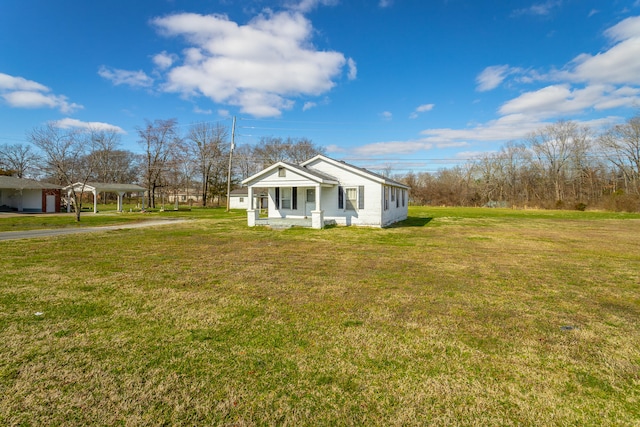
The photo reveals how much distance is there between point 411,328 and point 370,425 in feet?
5.96

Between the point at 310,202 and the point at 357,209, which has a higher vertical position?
the point at 310,202

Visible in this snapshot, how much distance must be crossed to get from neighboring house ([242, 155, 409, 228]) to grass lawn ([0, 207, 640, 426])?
31.0 ft

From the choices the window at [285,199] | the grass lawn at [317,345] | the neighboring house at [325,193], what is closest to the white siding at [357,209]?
the neighboring house at [325,193]

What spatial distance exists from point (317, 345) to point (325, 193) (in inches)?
565

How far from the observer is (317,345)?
343 centimetres

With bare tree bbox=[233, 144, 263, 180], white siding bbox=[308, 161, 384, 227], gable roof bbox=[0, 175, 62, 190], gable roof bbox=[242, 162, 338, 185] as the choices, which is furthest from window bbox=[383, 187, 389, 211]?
bare tree bbox=[233, 144, 263, 180]

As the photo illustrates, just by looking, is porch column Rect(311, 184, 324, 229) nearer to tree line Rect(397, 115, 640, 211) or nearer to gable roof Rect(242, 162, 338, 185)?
gable roof Rect(242, 162, 338, 185)

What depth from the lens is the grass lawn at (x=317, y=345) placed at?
2426mm

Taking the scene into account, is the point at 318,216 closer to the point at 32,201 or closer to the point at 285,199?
the point at 285,199

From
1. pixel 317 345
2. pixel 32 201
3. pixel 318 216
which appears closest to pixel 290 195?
pixel 318 216

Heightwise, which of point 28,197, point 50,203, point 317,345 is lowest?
point 317,345

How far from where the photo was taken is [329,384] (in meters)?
2.73

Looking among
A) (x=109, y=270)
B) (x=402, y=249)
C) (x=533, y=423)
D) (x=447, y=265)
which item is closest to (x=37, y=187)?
(x=109, y=270)

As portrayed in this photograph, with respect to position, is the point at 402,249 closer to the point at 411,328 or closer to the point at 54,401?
the point at 411,328
